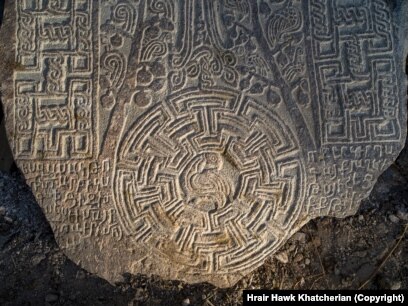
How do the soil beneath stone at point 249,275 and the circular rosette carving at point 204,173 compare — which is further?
the soil beneath stone at point 249,275

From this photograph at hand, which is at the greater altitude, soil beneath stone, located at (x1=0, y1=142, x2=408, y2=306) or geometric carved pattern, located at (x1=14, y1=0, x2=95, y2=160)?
geometric carved pattern, located at (x1=14, y1=0, x2=95, y2=160)

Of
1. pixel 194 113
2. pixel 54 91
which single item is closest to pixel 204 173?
pixel 194 113

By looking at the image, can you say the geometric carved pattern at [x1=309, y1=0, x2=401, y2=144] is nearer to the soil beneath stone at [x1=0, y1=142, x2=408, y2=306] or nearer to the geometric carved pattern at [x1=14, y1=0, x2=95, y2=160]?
the soil beneath stone at [x1=0, y1=142, x2=408, y2=306]

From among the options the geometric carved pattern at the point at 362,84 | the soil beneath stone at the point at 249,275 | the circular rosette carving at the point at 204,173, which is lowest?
the soil beneath stone at the point at 249,275

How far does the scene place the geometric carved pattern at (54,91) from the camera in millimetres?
2814

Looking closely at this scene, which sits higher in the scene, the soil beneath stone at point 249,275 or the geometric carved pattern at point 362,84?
the geometric carved pattern at point 362,84

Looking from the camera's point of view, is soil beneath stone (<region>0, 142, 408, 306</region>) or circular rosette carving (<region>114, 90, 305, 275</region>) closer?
circular rosette carving (<region>114, 90, 305, 275</region>)

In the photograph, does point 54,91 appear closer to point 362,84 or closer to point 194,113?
point 194,113

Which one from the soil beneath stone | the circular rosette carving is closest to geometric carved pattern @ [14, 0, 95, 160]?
the circular rosette carving

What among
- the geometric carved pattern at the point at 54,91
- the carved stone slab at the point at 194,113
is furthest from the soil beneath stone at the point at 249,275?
the geometric carved pattern at the point at 54,91

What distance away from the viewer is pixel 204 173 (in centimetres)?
280

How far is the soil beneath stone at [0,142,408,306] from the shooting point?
3.05 metres

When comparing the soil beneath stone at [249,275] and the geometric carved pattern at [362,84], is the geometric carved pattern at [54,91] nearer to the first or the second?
the soil beneath stone at [249,275]

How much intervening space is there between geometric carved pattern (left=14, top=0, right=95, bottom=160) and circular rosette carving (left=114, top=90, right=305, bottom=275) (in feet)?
0.94
